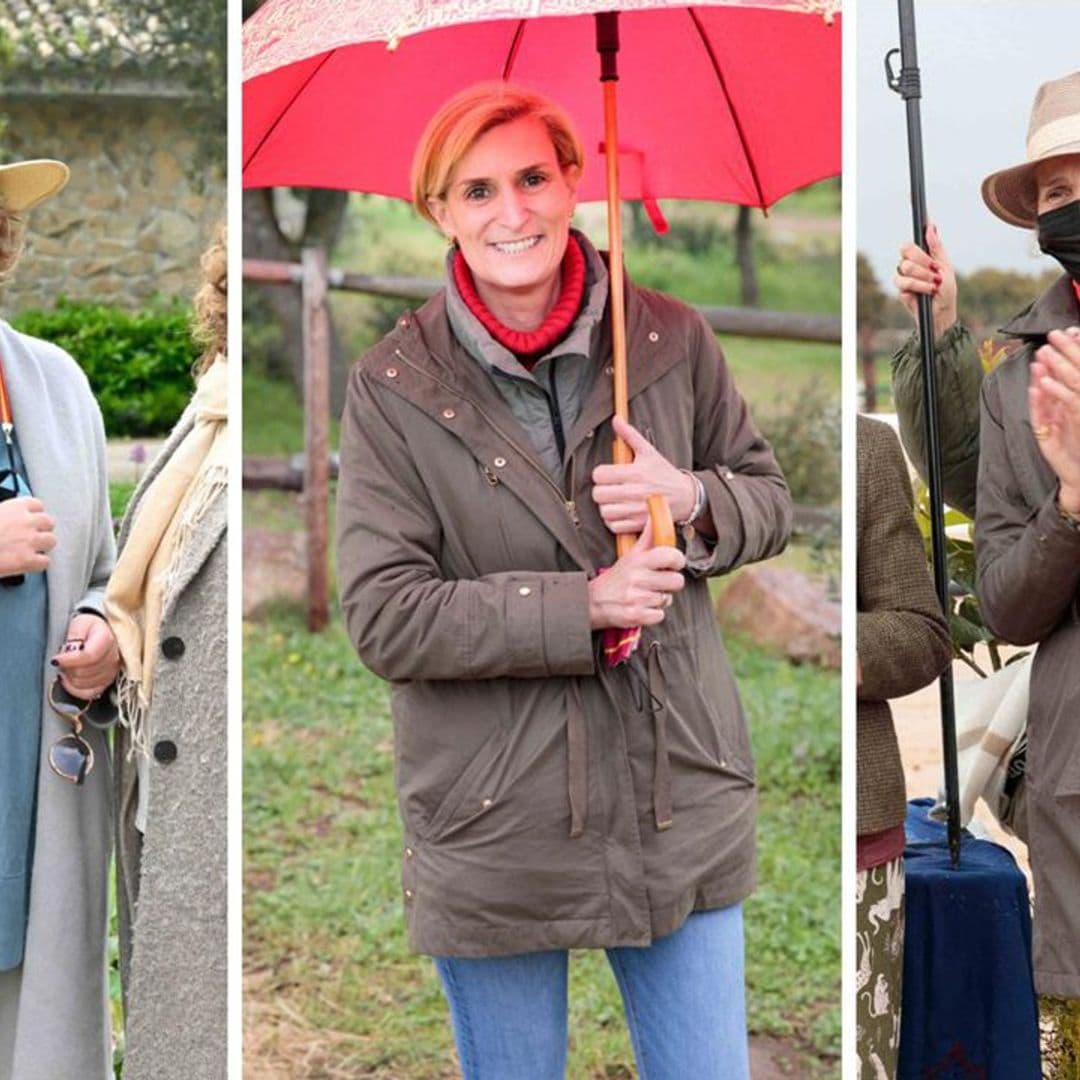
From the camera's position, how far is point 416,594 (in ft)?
9.52

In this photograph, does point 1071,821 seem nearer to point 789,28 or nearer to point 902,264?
point 902,264

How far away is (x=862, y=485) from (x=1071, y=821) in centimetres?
69

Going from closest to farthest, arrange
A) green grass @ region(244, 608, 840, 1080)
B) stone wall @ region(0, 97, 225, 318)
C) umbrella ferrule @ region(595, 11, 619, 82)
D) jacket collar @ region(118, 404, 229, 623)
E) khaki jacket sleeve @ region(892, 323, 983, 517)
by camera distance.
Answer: umbrella ferrule @ region(595, 11, 619, 82) < jacket collar @ region(118, 404, 229, 623) < khaki jacket sleeve @ region(892, 323, 983, 517) < green grass @ region(244, 608, 840, 1080) < stone wall @ region(0, 97, 225, 318)

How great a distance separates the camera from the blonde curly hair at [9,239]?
3.52 metres

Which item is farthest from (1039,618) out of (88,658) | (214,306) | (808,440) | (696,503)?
(808,440)

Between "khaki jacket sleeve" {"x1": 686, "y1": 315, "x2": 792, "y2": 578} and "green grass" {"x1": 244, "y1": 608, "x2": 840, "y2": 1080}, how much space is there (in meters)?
2.27

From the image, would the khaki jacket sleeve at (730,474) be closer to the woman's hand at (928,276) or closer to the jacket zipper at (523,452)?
the jacket zipper at (523,452)

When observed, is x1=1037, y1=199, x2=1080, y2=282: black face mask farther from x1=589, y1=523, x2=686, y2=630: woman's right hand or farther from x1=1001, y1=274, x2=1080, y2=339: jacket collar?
x1=589, y1=523, x2=686, y2=630: woman's right hand

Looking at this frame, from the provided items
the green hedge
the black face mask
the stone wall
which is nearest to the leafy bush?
the green hedge

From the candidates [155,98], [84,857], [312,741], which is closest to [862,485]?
[84,857]

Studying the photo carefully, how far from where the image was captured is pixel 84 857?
3477 millimetres

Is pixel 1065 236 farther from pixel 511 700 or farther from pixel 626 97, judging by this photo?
pixel 511 700

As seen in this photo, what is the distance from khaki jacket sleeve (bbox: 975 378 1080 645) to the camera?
304cm

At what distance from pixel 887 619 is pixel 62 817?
1556 millimetres
